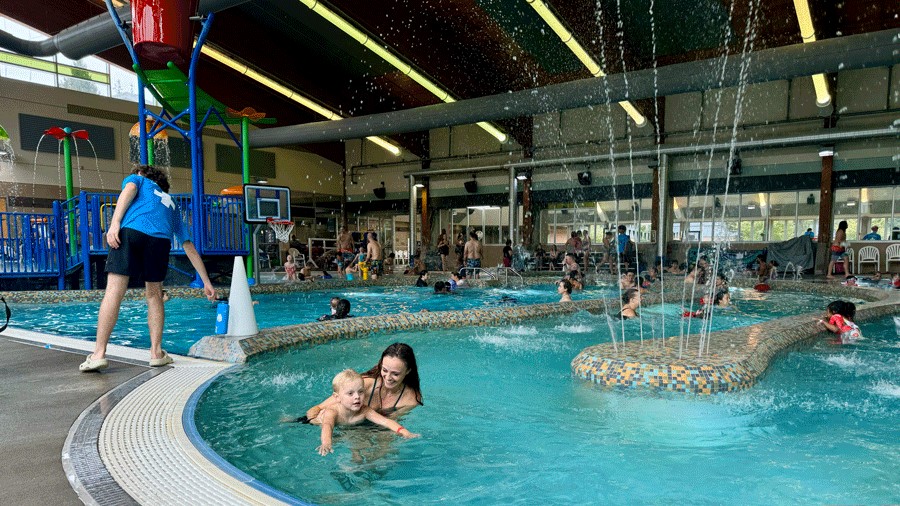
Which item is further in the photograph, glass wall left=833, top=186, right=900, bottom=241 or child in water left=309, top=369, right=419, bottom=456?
glass wall left=833, top=186, right=900, bottom=241

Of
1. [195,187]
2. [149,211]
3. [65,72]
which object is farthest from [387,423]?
[65,72]

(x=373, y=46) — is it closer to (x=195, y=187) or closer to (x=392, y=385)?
(x=195, y=187)

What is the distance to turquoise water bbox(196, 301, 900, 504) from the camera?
2.31 m

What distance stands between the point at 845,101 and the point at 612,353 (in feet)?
52.5

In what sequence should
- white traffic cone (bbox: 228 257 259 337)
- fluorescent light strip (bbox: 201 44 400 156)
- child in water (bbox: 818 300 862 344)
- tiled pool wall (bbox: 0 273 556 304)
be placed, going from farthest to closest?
fluorescent light strip (bbox: 201 44 400 156)
tiled pool wall (bbox: 0 273 556 304)
child in water (bbox: 818 300 862 344)
white traffic cone (bbox: 228 257 259 337)

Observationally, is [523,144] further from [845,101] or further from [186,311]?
[186,311]

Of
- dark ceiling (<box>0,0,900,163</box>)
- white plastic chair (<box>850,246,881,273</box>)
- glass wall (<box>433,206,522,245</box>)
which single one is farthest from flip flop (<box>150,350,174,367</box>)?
glass wall (<box>433,206,522,245</box>)

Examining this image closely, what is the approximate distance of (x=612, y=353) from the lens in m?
3.95

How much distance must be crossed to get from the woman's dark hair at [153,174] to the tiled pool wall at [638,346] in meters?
1.32

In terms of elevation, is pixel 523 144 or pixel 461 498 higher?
pixel 523 144

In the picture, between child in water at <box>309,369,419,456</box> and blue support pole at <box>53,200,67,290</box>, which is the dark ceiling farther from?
child in water at <box>309,369,419,456</box>

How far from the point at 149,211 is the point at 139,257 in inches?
11.7

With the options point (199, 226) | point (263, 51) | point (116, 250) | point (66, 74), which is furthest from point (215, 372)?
point (66, 74)

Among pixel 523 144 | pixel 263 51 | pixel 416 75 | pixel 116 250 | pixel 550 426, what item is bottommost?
pixel 550 426
